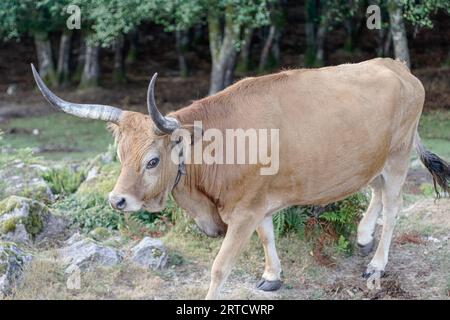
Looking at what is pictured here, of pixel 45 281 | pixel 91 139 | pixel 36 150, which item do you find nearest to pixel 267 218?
pixel 45 281

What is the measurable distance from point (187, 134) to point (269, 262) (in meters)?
1.91

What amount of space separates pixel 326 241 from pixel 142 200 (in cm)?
288

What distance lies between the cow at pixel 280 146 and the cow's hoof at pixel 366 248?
106cm

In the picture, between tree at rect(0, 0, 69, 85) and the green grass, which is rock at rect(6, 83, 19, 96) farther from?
the green grass

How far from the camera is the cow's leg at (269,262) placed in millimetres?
8602

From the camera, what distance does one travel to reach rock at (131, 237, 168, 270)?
898cm

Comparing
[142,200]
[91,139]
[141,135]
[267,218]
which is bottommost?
[91,139]

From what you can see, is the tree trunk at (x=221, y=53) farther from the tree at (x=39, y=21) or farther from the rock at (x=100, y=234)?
the rock at (x=100, y=234)

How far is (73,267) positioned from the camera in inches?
342

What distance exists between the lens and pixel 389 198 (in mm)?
9062

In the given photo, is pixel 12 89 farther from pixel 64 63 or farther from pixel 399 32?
pixel 399 32

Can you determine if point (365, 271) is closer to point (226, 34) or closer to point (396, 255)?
point (396, 255)

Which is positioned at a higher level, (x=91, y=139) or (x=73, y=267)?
(x=73, y=267)

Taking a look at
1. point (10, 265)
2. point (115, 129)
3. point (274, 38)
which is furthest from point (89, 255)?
point (274, 38)
